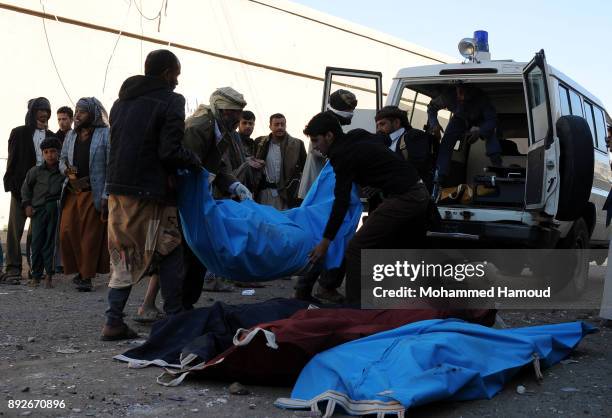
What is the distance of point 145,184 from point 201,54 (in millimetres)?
11739

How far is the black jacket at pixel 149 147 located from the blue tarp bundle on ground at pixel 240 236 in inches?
9.3

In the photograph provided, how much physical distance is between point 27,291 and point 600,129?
22.6 feet

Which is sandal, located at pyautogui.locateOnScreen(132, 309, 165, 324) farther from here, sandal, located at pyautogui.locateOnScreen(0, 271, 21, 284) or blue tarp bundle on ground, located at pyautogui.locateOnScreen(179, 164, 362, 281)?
sandal, located at pyautogui.locateOnScreen(0, 271, 21, 284)

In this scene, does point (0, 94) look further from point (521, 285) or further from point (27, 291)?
point (521, 285)

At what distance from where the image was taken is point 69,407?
4.09 meters

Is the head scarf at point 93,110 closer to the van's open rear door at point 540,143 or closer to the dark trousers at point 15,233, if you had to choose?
the dark trousers at point 15,233

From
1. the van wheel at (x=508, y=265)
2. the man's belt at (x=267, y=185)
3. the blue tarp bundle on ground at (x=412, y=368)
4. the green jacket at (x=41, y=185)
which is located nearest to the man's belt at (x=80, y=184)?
the green jacket at (x=41, y=185)

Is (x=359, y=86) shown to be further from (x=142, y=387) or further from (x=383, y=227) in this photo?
(x=142, y=387)

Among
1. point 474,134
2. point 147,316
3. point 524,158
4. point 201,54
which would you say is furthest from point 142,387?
→ point 201,54

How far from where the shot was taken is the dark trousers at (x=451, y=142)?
9.24 m

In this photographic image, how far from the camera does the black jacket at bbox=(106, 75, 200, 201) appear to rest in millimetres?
5570

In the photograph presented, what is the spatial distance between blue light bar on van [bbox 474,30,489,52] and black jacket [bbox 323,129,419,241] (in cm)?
341

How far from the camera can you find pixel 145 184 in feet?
18.4

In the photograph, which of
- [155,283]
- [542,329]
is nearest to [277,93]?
[155,283]
